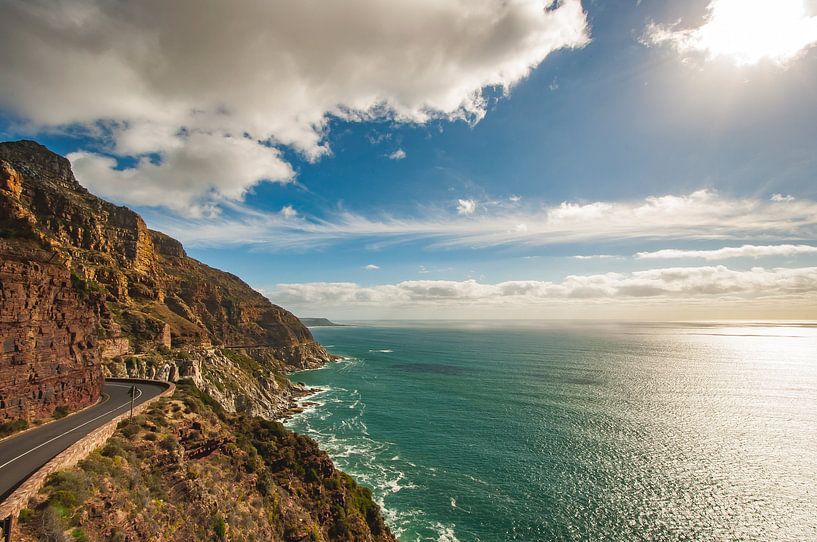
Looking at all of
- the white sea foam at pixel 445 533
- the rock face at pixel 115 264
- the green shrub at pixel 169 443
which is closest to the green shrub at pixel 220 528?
the green shrub at pixel 169 443

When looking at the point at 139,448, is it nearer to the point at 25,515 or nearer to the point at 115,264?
the point at 25,515

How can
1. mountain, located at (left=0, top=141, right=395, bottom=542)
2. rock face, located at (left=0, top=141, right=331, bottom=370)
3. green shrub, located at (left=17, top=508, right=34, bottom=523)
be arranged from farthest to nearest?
rock face, located at (left=0, top=141, right=331, bottom=370) → mountain, located at (left=0, top=141, right=395, bottom=542) → green shrub, located at (left=17, top=508, right=34, bottom=523)

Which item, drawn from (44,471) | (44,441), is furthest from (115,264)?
(44,471)

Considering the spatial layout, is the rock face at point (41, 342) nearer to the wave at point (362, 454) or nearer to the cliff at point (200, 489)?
the cliff at point (200, 489)

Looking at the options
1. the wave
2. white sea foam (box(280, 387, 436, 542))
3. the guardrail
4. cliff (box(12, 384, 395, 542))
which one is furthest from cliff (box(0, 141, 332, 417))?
cliff (box(12, 384, 395, 542))

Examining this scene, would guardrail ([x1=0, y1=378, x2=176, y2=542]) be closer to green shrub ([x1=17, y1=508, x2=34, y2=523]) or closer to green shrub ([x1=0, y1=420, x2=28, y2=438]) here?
green shrub ([x1=17, y1=508, x2=34, y2=523])

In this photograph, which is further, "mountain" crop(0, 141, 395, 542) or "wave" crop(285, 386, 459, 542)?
"wave" crop(285, 386, 459, 542)
